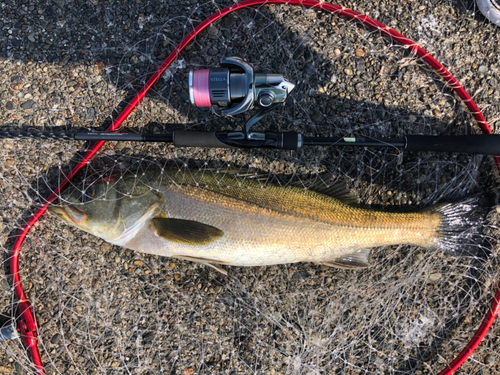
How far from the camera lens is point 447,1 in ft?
8.71

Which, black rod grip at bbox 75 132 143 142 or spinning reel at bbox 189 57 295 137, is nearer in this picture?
spinning reel at bbox 189 57 295 137

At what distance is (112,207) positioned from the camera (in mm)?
2328

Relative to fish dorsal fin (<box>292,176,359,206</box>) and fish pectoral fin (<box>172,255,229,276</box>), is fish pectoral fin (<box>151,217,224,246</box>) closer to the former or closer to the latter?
fish pectoral fin (<box>172,255,229,276</box>)

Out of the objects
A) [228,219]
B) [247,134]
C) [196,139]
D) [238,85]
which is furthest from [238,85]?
[228,219]

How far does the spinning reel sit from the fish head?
784 mm

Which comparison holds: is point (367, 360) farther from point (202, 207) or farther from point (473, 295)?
point (202, 207)

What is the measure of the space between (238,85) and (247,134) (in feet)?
1.04

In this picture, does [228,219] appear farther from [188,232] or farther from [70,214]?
[70,214]

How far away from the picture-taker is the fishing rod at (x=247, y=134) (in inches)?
80.2

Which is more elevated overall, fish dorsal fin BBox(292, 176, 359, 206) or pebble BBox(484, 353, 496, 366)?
fish dorsal fin BBox(292, 176, 359, 206)

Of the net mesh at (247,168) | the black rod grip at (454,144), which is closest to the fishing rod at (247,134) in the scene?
the black rod grip at (454,144)

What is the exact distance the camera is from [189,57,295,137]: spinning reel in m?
2.03

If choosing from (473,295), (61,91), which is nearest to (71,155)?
(61,91)

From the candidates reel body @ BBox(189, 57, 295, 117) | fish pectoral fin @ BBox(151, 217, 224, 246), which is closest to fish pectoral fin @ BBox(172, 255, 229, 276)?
fish pectoral fin @ BBox(151, 217, 224, 246)
